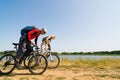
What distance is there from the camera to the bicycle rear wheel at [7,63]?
397 inches

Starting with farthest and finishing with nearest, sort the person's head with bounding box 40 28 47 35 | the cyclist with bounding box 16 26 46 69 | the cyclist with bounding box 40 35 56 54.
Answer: the cyclist with bounding box 40 35 56 54 < the person's head with bounding box 40 28 47 35 < the cyclist with bounding box 16 26 46 69

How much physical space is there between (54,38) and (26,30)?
316cm

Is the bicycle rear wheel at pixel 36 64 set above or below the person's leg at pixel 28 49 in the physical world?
below

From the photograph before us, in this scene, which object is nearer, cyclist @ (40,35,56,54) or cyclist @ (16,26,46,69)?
cyclist @ (16,26,46,69)

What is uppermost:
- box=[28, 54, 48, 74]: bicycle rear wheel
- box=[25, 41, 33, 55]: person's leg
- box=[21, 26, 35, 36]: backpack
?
box=[21, 26, 35, 36]: backpack

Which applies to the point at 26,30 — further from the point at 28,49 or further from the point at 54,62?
the point at 54,62

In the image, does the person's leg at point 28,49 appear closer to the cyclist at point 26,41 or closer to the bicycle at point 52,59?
the cyclist at point 26,41

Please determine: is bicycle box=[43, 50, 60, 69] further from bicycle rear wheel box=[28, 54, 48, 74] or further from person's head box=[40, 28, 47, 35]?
bicycle rear wheel box=[28, 54, 48, 74]

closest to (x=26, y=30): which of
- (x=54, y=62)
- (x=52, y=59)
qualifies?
(x=52, y=59)

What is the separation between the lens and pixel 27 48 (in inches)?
400

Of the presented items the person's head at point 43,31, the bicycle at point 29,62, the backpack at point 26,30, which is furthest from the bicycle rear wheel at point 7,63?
the person's head at point 43,31

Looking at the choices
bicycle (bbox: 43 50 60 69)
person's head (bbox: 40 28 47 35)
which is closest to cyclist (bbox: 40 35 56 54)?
bicycle (bbox: 43 50 60 69)

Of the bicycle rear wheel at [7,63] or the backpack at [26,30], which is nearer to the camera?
the bicycle rear wheel at [7,63]

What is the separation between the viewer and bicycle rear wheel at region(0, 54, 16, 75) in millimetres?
10086
